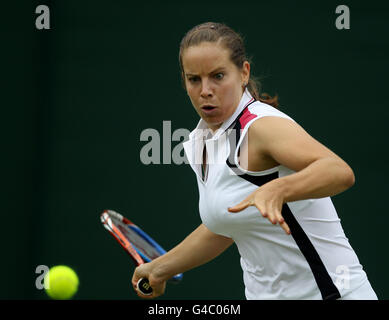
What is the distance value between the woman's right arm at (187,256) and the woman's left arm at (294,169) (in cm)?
71

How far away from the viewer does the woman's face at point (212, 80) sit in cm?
236

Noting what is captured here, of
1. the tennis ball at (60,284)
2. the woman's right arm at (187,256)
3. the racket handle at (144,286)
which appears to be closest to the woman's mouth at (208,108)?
the woman's right arm at (187,256)

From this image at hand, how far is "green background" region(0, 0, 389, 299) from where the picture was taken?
457cm

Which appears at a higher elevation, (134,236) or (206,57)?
(206,57)

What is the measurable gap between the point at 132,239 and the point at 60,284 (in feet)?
2.67

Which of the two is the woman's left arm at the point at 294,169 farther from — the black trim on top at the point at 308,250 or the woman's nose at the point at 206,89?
the woman's nose at the point at 206,89

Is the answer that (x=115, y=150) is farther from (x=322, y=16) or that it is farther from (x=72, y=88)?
(x=322, y=16)

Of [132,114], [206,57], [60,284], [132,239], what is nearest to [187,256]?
[206,57]

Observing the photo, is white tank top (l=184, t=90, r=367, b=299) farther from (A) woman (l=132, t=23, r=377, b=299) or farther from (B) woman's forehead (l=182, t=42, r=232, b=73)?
(B) woman's forehead (l=182, t=42, r=232, b=73)

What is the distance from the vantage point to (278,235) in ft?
7.38

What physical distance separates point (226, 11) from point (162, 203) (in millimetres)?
1415

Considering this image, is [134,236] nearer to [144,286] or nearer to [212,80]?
[144,286]

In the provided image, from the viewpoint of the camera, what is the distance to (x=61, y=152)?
4930 mm

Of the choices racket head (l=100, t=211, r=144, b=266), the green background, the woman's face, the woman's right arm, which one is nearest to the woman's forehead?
the woman's face
